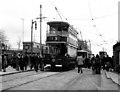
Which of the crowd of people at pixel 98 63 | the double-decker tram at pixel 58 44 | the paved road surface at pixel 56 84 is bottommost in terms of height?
Result: the paved road surface at pixel 56 84

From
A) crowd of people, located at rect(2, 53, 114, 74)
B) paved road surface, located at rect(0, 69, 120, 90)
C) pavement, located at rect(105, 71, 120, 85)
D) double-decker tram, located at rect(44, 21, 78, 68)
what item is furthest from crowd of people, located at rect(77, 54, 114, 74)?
paved road surface, located at rect(0, 69, 120, 90)

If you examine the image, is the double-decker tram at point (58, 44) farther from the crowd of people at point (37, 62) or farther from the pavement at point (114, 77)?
the pavement at point (114, 77)

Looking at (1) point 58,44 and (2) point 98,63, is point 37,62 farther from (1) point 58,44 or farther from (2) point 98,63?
(2) point 98,63

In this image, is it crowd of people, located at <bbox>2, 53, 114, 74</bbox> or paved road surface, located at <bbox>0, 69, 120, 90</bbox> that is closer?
paved road surface, located at <bbox>0, 69, 120, 90</bbox>

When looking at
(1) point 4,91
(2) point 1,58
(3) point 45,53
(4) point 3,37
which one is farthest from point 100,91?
(4) point 3,37

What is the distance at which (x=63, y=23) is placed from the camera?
93.1 ft

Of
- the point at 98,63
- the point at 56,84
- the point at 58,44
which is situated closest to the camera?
the point at 56,84

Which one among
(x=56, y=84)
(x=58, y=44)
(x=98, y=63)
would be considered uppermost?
(x=58, y=44)

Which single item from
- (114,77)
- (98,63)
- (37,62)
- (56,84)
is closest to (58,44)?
(37,62)

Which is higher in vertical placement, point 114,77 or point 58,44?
point 58,44

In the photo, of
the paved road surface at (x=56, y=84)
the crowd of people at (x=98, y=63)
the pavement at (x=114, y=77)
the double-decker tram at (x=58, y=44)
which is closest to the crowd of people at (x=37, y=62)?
the crowd of people at (x=98, y=63)

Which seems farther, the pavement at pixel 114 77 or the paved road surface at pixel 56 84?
the pavement at pixel 114 77

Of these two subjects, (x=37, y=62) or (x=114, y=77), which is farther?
(x=37, y=62)

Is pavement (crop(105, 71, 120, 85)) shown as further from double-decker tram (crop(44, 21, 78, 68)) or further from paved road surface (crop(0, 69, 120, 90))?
double-decker tram (crop(44, 21, 78, 68))
